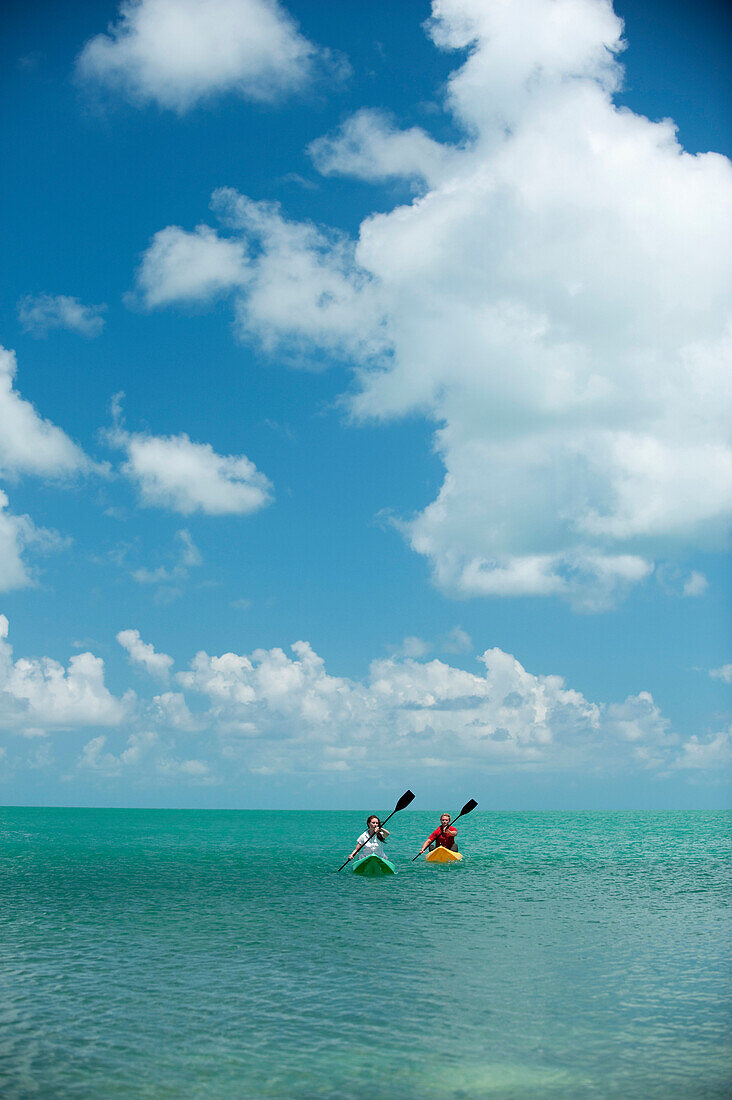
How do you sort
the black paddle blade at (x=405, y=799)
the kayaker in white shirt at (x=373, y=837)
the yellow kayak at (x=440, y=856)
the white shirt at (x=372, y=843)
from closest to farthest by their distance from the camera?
the kayaker in white shirt at (x=373, y=837), the white shirt at (x=372, y=843), the black paddle blade at (x=405, y=799), the yellow kayak at (x=440, y=856)

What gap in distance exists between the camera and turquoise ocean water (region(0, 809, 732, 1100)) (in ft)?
43.3

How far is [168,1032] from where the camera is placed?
15422mm

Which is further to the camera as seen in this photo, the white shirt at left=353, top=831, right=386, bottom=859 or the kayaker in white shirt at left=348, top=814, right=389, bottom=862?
the white shirt at left=353, top=831, right=386, bottom=859

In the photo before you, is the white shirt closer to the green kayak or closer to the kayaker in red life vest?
the green kayak

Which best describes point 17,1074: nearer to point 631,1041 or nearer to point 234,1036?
point 234,1036

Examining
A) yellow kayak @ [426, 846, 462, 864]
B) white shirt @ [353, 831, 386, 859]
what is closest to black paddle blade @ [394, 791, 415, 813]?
white shirt @ [353, 831, 386, 859]

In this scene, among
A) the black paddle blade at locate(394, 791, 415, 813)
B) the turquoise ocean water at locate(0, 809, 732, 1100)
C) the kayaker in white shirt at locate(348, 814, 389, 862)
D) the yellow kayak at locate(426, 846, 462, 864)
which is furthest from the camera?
the yellow kayak at locate(426, 846, 462, 864)

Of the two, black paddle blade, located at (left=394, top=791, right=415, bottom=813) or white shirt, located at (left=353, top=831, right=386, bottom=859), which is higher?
black paddle blade, located at (left=394, top=791, right=415, bottom=813)

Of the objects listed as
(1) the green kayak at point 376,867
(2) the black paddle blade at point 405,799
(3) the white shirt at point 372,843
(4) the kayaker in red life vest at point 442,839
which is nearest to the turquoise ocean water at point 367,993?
(3) the white shirt at point 372,843

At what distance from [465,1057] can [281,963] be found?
8569mm

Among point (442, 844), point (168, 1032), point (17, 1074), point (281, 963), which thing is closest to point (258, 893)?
point (442, 844)

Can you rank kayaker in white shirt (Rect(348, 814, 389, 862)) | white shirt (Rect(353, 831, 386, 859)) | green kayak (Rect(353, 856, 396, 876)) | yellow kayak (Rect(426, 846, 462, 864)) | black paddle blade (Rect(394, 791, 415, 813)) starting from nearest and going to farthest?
kayaker in white shirt (Rect(348, 814, 389, 862)) → white shirt (Rect(353, 831, 386, 859)) → green kayak (Rect(353, 856, 396, 876)) → black paddle blade (Rect(394, 791, 415, 813)) → yellow kayak (Rect(426, 846, 462, 864))

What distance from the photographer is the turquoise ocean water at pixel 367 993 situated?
1319cm

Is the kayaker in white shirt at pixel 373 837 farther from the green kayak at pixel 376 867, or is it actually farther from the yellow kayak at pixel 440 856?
the yellow kayak at pixel 440 856
